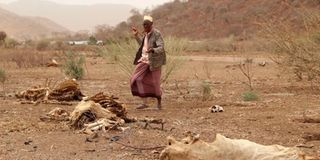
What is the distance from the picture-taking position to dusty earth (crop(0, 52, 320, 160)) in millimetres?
7207

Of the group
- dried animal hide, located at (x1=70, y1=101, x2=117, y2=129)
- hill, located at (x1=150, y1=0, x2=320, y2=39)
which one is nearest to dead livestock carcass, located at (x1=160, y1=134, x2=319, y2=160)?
dried animal hide, located at (x1=70, y1=101, x2=117, y2=129)

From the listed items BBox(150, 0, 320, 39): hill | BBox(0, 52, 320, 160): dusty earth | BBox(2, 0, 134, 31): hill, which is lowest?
BBox(0, 52, 320, 160): dusty earth

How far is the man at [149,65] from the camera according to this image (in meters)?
10.7

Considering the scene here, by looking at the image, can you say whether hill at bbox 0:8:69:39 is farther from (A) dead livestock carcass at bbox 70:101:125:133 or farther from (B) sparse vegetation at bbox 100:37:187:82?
(A) dead livestock carcass at bbox 70:101:125:133

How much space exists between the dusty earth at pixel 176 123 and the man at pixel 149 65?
0.35 metres

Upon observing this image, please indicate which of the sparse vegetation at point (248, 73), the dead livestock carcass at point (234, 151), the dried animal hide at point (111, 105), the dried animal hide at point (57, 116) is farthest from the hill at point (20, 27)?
the dead livestock carcass at point (234, 151)

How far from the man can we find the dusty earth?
35cm

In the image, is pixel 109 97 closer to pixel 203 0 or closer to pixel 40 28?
pixel 203 0

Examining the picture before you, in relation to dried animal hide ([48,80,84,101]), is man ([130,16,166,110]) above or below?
above

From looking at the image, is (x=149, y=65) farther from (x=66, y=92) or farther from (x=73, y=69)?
(x=73, y=69)

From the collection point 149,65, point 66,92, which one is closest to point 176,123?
point 149,65

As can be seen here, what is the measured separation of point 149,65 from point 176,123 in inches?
78.3

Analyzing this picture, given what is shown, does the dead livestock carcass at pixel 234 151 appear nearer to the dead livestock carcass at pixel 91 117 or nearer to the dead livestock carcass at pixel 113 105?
the dead livestock carcass at pixel 91 117

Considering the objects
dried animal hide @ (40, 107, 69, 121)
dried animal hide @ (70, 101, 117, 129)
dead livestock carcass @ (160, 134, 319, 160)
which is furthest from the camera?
dried animal hide @ (40, 107, 69, 121)
